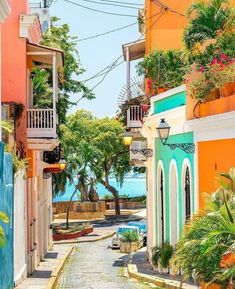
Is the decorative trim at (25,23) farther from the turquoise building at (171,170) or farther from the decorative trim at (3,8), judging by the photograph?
the decorative trim at (3,8)

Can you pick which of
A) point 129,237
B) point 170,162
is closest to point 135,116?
point 170,162

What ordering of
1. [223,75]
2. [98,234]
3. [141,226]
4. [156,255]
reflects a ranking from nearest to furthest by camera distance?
[223,75]
[156,255]
[141,226]
[98,234]

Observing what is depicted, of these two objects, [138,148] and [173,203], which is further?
[138,148]

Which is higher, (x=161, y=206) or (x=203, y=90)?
Answer: (x=203, y=90)

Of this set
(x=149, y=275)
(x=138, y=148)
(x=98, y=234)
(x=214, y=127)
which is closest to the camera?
(x=214, y=127)

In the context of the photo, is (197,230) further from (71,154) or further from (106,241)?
(71,154)

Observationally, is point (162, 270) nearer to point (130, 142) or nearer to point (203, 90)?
point (130, 142)

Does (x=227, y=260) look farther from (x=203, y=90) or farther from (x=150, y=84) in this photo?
(x=150, y=84)

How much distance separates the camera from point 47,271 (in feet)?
84.4

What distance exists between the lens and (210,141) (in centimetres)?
1647

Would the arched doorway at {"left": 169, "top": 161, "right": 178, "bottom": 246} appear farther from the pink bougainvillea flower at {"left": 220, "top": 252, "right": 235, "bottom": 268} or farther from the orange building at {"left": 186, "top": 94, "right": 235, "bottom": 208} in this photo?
the pink bougainvillea flower at {"left": 220, "top": 252, "right": 235, "bottom": 268}

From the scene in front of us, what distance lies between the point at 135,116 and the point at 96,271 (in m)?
5.83

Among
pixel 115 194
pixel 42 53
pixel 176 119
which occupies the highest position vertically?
pixel 42 53

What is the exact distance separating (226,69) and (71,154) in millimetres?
42355
